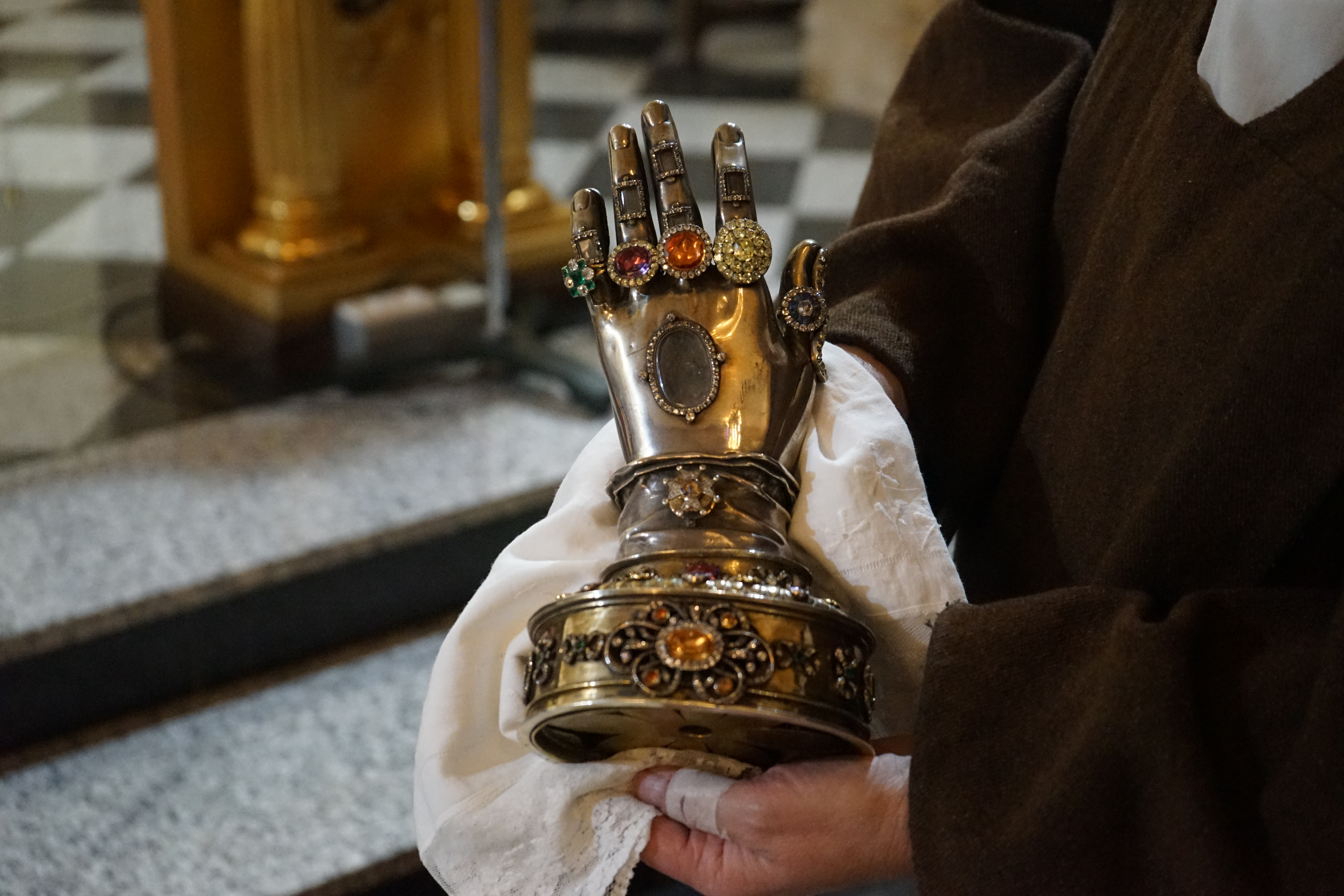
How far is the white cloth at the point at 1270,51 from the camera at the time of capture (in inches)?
25.0

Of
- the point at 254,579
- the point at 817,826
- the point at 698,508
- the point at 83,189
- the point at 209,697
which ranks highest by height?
the point at 698,508

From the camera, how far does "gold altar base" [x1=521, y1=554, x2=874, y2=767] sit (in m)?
0.59

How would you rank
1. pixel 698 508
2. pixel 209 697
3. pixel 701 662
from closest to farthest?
pixel 701 662
pixel 698 508
pixel 209 697

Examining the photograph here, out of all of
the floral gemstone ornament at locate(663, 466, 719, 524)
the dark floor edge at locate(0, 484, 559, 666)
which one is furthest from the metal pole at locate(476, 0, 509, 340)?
the floral gemstone ornament at locate(663, 466, 719, 524)

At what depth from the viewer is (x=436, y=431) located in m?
2.12

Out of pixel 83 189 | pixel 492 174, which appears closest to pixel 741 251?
pixel 492 174

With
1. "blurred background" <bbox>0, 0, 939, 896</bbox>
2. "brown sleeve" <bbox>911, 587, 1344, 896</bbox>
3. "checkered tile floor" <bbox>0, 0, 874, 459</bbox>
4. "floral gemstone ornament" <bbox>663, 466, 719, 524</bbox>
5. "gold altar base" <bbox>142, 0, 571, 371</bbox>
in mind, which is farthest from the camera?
"gold altar base" <bbox>142, 0, 571, 371</bbox>

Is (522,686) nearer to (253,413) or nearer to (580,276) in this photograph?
(580,276)

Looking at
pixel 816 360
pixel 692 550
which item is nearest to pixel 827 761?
pixel 692 550

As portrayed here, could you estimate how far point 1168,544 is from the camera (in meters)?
0.67

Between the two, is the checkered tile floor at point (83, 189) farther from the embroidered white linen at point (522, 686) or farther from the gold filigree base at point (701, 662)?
the gold filigree base at point (701, 662)

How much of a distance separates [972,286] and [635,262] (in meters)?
0.23

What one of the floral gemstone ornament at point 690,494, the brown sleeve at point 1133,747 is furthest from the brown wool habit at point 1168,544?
the floral gemstone ornament at point 690,494

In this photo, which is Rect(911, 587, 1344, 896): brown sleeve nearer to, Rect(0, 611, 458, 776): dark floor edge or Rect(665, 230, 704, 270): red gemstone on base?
Rect(665, 230, 704, 270): red gemstone on base
